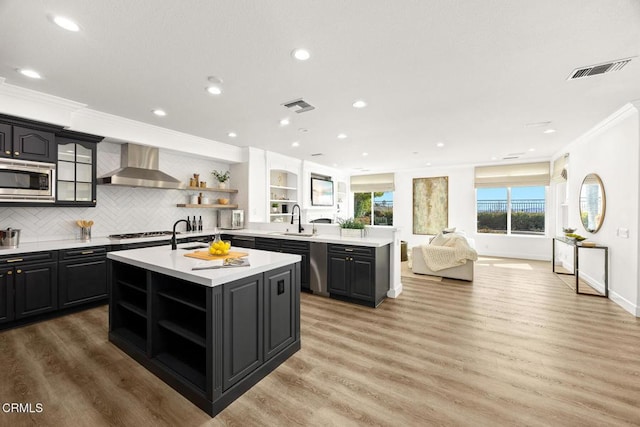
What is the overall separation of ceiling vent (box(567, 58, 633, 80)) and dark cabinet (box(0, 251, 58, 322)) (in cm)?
607

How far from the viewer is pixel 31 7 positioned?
73.0 inches

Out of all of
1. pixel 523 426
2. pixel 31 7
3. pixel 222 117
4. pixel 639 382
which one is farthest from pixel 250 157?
pixel 639 382

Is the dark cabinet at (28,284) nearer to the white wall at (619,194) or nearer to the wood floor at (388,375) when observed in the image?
the wood floor at (388,375)

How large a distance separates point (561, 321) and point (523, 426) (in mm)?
2330

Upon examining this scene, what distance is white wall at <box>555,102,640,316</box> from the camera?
356 centimetres

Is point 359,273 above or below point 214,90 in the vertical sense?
below

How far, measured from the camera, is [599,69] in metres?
2.63

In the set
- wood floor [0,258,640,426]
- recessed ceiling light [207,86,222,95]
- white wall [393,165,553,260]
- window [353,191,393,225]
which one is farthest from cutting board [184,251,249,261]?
window [353,191,393,225]

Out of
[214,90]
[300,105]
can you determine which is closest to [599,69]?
[300,105]

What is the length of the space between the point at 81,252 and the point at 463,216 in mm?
8831

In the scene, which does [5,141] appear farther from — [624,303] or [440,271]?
[624,303]

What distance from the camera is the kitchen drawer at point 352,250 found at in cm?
388

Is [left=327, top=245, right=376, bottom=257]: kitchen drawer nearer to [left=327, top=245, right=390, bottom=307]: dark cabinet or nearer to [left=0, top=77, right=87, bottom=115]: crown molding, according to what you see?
[left=327, top=245, right=390, bottom=307]: dark cabinet
